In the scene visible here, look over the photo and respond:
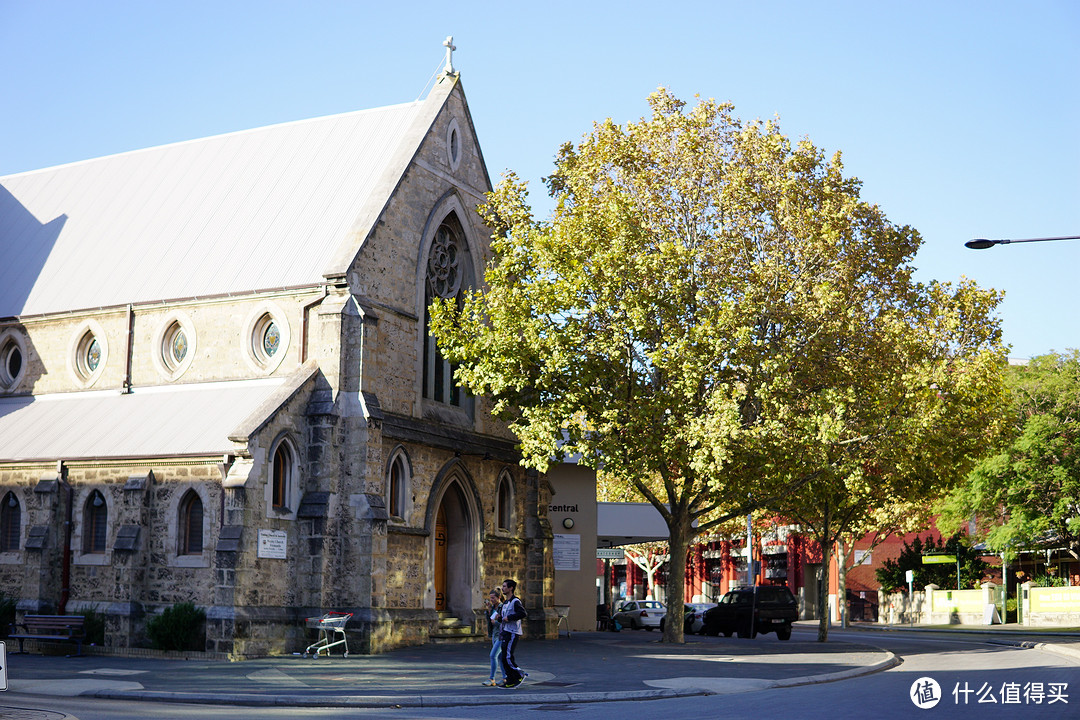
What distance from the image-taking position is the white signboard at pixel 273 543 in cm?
2309

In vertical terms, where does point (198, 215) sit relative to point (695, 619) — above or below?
above

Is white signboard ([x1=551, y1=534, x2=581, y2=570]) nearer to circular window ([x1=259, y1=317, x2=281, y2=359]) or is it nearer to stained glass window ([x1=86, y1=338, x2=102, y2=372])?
circular window ([x1=259, y1=317, x2=281, y2=359])

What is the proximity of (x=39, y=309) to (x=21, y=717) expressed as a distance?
1925cm

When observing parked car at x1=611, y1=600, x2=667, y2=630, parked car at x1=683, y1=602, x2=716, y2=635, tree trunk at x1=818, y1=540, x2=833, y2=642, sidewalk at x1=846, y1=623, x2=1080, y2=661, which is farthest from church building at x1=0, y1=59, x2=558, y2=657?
parked car at x1=611, y1=600, x2=667, y2=630

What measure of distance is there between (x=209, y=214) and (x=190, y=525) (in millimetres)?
9273

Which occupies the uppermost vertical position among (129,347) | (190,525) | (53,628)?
(129,347)

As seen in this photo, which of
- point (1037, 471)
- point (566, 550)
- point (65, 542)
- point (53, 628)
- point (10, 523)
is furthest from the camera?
point (1037, 471)

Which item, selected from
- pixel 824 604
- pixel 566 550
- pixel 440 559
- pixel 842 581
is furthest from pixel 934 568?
A: pixel 440 559

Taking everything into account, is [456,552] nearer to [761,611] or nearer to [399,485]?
[399,485]

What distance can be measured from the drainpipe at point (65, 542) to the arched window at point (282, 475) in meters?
5.02

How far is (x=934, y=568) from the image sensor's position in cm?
5822

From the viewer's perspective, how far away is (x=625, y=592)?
86.2 m

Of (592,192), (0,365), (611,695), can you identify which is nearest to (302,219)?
(592,192)

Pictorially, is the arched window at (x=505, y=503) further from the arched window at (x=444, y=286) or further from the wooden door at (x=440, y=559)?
the arched window at (x=444, y=286)
